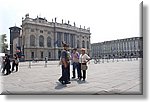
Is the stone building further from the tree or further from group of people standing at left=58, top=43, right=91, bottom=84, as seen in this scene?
the tree

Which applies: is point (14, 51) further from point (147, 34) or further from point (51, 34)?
point (147, 34)

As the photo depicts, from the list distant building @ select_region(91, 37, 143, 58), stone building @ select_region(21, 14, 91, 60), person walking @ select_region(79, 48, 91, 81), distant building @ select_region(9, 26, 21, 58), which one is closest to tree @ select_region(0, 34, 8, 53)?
distant building @ select_region(9, 26, 21, 58)

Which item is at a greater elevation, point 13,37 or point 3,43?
point 13,37

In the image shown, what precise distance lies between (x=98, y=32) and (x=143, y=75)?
1363 millimetres

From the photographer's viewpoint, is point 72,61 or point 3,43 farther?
point 72,61

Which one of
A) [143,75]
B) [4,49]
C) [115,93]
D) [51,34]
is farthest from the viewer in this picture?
[51,34]

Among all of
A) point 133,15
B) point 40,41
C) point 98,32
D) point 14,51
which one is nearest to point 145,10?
point 133,15

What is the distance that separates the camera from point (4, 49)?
420 centimetres

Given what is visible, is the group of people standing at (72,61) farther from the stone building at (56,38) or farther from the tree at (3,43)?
the tree at (3,43)

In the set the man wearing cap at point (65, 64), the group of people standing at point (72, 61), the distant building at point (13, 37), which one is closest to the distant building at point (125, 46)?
the group of people standing at point (72, 61)

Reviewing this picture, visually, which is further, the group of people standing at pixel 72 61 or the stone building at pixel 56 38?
the stone building at pixel 56 38

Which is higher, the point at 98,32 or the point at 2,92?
the point at 98,32

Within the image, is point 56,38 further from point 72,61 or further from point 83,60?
point 83,60

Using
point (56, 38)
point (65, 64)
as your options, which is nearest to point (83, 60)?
point (65, 64)
